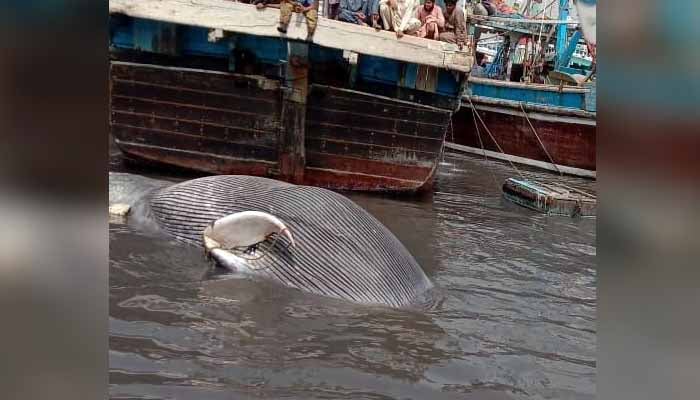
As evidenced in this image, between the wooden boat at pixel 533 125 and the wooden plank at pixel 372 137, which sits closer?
the wooden plank at pixel 372 137

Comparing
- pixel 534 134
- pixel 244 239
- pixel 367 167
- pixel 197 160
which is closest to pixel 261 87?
pixel 197 160

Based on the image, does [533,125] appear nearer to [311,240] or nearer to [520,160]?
[520,160]

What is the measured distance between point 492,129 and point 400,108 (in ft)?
28.0

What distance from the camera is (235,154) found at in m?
9.21

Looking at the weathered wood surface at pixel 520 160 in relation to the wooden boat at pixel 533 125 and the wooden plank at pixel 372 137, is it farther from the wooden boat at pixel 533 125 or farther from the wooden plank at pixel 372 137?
the wooden plank at pixel 372 137

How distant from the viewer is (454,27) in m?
11.0

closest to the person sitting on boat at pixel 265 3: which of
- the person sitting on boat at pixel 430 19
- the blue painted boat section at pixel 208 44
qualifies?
the blue painted boat section at pixel 208 44

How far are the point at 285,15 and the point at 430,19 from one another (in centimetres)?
265

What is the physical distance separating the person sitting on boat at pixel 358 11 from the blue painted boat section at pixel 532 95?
6896mm

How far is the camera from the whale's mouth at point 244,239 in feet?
14.2

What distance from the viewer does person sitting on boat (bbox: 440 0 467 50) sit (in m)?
10.4

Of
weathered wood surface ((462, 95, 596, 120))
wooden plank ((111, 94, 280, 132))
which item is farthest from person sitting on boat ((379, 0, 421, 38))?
weathered wood surface ((462, 95, 596, 120))
